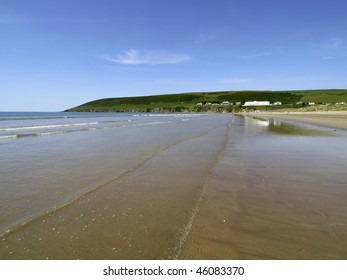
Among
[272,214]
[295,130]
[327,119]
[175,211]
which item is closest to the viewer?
[272,214]

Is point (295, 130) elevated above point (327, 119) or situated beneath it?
elevated above

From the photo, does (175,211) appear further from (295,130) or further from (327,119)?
(327,119)

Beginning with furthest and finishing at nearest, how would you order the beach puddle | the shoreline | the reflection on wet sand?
1. the shoreline
2. the beach puddle
3. the reflection on wet sand

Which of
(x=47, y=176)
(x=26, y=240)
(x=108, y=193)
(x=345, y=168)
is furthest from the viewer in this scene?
(x=345, y=168)

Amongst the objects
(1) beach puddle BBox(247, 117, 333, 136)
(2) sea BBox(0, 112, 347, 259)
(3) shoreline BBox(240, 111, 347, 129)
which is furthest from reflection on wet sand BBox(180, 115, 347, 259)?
(3) shoreline BBox(240, 111, 347, 129)

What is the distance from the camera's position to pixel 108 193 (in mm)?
6508

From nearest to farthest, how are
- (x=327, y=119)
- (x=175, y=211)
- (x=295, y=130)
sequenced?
(x=175, y=211) → (x=295, y=130) → (x=327, y=119)

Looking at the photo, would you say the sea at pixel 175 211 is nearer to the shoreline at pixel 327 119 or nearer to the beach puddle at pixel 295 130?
the beach puddle at pixel 295 130

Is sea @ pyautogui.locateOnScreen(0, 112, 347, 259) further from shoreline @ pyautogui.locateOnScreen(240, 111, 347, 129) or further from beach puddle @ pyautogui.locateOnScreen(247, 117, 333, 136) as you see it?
shoreline @ pyautogui.locateOnScreen(240, 111, 347, 129)

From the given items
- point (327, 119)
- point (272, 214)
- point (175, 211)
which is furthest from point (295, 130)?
point (175, 211)

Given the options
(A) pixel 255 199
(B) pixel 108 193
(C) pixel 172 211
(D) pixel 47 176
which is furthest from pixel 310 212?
(D) pixel 47 176

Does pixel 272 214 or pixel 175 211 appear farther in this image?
pixel 175 211
